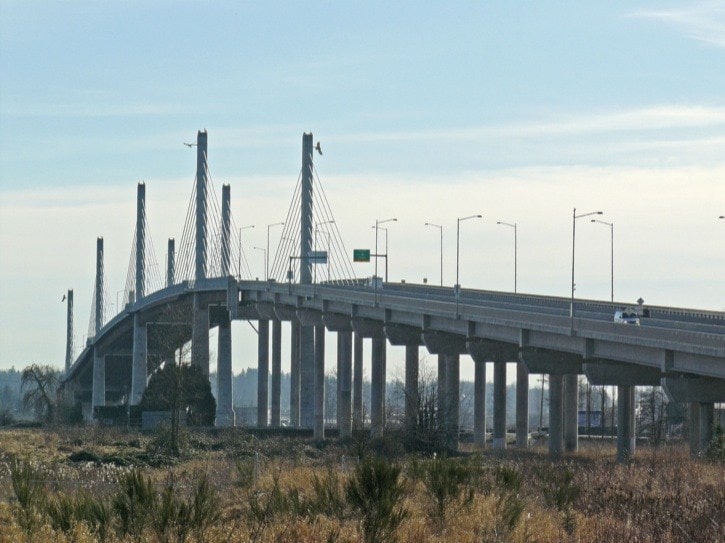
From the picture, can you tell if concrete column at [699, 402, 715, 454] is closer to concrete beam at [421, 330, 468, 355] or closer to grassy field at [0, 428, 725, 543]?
grassy field at [0, 428, 725, 543]

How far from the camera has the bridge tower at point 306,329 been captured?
381 ft

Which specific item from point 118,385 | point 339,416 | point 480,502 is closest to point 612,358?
point 480,502

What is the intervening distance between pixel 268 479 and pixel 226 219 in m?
Result: 106

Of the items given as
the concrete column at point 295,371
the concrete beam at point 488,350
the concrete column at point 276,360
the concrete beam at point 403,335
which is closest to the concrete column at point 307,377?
the concrete column at point 295,371

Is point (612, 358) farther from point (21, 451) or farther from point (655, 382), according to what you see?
point (21, 451)

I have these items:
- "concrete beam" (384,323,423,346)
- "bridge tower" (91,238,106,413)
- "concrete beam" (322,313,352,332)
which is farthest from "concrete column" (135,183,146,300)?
"concrete beam" (384,323,423,346)

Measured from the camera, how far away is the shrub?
26.5 metres

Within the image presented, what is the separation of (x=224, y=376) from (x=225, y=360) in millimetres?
2984

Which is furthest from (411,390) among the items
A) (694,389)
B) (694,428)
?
(694,389)

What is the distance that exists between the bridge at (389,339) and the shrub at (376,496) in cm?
2866

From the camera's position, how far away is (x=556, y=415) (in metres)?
86.4

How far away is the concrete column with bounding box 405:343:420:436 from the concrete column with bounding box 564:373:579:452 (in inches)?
362

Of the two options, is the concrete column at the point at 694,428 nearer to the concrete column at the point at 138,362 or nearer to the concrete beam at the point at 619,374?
the concrete beam at the point at 619,374

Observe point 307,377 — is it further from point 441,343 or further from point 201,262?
point 441,343
